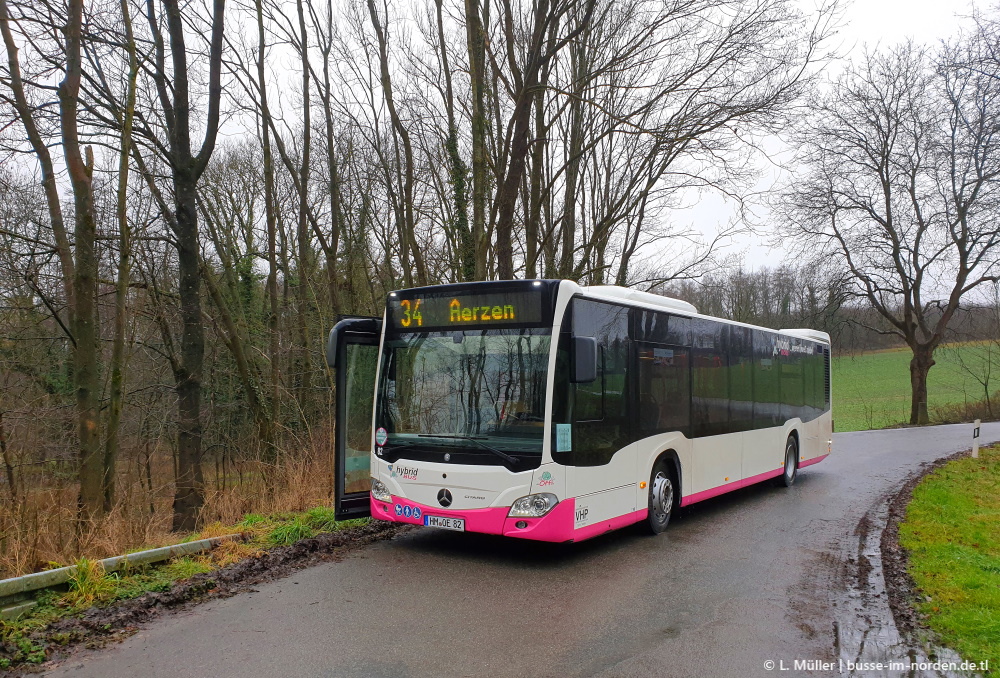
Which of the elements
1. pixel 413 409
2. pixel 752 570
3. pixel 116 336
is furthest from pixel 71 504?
pixel 752 570

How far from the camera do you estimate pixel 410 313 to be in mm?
Result: 8008

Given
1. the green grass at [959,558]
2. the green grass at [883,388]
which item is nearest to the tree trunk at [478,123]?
the green grass at [959,558]

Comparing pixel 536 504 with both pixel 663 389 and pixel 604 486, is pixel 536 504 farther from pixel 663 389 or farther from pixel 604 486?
pixel 663 389

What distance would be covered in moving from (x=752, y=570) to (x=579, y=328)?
9.67 feet

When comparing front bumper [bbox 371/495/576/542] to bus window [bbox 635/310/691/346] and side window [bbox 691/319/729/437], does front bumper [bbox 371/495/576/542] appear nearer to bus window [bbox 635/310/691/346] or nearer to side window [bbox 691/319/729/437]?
bus window [bbox 635/310/691/346]

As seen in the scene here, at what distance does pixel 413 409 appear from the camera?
771 cm

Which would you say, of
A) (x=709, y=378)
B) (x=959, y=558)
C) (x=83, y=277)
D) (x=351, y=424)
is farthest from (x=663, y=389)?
(x=83, y=277)

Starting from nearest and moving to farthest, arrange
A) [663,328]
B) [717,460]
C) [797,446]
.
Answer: [663,328] < [717,460] < [797,446]

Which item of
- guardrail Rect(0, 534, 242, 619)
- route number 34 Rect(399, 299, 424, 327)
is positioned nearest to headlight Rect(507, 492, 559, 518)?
route number 34 Rect(399, 299, 424, 327)

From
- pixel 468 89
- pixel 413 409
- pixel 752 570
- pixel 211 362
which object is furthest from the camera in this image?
pixel 211 362

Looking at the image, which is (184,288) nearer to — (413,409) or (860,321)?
(413,409)

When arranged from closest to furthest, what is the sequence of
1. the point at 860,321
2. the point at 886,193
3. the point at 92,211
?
1. the point at 92,211
2. the point at 886,193
3. the point at 860,321

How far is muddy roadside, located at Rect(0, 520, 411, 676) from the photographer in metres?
4.89

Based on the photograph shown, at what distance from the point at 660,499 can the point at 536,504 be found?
254 centimetres
